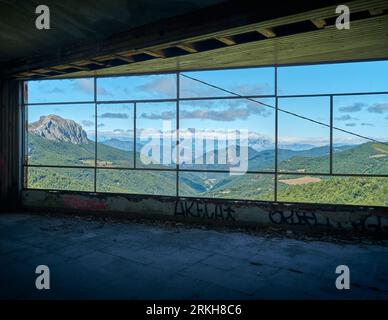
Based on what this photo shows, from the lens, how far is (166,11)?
18.5ft

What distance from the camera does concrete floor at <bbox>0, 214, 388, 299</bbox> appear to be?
179 inches

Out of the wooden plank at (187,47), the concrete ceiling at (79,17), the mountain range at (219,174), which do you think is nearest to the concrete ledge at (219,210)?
the wooden plank at (187,47)

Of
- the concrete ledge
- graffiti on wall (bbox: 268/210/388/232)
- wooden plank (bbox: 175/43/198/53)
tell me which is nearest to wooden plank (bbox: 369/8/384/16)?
wooden plank (bbox: 175/43/198/53)

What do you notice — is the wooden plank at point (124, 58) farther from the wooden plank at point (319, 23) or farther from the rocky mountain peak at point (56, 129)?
the rocky mountain peak at point (56, 129)

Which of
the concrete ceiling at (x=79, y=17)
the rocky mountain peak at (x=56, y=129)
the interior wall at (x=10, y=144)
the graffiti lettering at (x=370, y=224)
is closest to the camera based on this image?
the concrete ceiling at (x=79, y=17)

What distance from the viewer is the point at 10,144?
10.5 meters

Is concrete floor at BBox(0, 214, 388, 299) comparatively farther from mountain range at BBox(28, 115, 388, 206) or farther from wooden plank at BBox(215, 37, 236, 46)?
mountain range at BBox(28, 115, 388, 206)

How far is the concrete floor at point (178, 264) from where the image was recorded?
4.55m

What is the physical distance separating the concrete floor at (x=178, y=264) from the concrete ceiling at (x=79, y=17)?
4517 mm

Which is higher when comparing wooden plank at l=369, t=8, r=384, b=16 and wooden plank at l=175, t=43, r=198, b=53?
wooden plank at l=175, t=43, r=198, b=53

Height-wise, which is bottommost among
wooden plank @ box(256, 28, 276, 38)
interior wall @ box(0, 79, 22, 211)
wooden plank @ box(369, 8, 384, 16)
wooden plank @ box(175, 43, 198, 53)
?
interior wall @ box(0, 79, 22, 211)

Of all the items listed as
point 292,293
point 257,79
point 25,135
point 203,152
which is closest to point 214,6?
point 292,293

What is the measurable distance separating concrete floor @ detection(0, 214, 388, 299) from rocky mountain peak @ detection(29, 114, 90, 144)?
3502 centimetres

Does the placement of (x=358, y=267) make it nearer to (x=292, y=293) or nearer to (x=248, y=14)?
(x=292, y=293)
